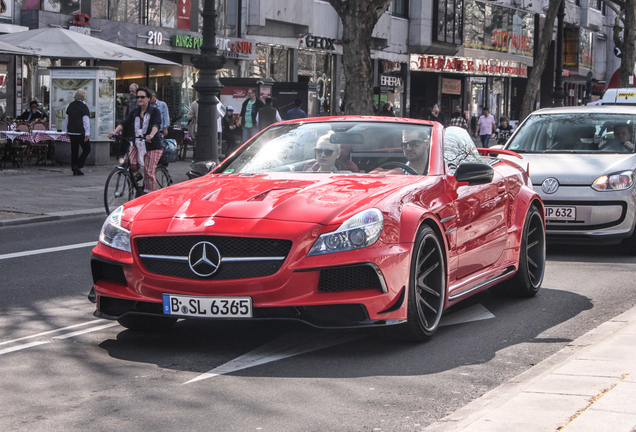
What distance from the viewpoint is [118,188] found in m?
13.6

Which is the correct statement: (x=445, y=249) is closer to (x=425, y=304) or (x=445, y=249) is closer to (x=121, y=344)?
(x=425, y=304)

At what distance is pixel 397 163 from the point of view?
6.57 meters

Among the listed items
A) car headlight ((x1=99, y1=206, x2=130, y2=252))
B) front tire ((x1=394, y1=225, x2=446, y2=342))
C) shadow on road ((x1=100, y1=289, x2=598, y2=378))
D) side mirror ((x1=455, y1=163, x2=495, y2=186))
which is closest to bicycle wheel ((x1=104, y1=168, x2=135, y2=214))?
shadow on road ((x1=100, y1=289, x2=598, y2=378))

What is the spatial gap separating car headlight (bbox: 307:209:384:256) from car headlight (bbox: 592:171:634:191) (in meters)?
5.52

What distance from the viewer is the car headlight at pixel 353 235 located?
5246 mm

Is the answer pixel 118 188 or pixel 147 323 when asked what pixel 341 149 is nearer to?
pixel 147 323

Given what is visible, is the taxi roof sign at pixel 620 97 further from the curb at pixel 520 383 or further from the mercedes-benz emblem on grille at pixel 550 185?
the curb at pixel 520 383

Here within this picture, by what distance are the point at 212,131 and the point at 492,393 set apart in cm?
1274

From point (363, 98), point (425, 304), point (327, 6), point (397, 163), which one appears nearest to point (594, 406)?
point (425, 304)

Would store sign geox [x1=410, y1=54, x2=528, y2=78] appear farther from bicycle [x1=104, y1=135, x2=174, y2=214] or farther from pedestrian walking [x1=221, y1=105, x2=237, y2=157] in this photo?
bicycle [x1=104, y1=135, x2=174, y2=214]

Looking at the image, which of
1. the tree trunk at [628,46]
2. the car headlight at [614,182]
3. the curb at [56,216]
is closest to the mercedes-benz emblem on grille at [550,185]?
the car headlight at [614,182]

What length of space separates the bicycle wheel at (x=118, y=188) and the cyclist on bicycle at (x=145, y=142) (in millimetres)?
224

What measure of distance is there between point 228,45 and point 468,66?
21.5 meters

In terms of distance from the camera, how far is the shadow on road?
5.31 metres
